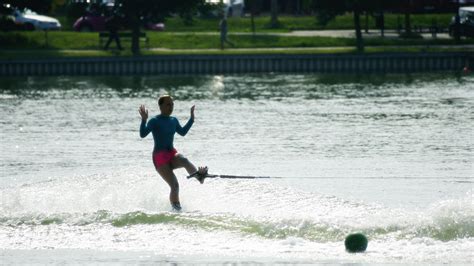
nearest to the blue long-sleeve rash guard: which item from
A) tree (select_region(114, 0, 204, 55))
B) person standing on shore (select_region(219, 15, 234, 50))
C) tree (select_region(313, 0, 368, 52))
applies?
tree (select_region(114, 0, 204, 55))

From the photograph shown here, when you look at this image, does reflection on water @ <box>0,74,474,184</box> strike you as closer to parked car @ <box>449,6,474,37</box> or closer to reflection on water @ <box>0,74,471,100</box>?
reflection on water @ <box>0,74,471,100</box>

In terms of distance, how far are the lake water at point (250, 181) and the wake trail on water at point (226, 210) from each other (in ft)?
0.09

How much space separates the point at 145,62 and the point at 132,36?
281 centimetres

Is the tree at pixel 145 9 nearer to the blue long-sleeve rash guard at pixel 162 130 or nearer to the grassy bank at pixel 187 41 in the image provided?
the grassy bank at pixel 187 41

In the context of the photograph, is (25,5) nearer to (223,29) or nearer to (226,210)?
(223,29)

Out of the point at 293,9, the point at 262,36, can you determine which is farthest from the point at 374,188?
the point at 293,9

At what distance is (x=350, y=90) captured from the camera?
46094 millimetres

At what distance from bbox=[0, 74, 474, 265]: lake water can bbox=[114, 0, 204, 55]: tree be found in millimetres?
8621

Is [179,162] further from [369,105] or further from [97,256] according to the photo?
[369,105]

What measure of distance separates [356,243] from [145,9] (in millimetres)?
39595

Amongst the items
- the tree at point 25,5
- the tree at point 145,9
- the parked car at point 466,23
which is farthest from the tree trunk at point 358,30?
the tree at point 25,5

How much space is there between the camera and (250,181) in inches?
830

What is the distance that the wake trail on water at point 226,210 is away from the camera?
16672 millimetres

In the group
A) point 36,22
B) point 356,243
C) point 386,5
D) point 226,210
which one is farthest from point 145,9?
point 356,243
